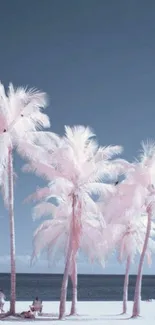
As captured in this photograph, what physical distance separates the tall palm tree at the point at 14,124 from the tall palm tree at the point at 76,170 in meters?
1.19

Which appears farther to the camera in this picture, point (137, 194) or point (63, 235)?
point (63, 235)

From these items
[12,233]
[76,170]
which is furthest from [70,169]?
[12,233]

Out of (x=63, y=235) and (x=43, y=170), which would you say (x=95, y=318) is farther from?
(x=43, y=170)

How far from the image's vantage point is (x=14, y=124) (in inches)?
1115

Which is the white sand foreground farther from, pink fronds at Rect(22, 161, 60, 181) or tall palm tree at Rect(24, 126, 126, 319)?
pink fronds at Rect(22, 161, 60, 181)

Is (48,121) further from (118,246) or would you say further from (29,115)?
(118,246)

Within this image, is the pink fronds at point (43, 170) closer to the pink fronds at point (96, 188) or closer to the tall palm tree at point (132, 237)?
the pink fronds at point (96, 188)

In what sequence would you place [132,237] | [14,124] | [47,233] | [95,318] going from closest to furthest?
1. [14,124]
2. [95,318]
3. [47,233]
4. [132,237]

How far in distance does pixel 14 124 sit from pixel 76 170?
386cm

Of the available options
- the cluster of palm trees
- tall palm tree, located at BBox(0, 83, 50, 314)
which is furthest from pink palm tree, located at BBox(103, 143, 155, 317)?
tall palm tree, located at BBox(0, 83, 50, 314)

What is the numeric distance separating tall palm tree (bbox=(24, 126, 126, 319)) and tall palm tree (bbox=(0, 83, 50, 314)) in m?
1.19

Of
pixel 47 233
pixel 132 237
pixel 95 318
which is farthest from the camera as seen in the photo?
pixel 132 237

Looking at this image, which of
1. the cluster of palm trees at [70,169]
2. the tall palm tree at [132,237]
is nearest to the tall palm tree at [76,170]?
the cluster of palm trees at [70,169]

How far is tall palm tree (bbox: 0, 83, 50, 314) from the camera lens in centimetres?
2809
